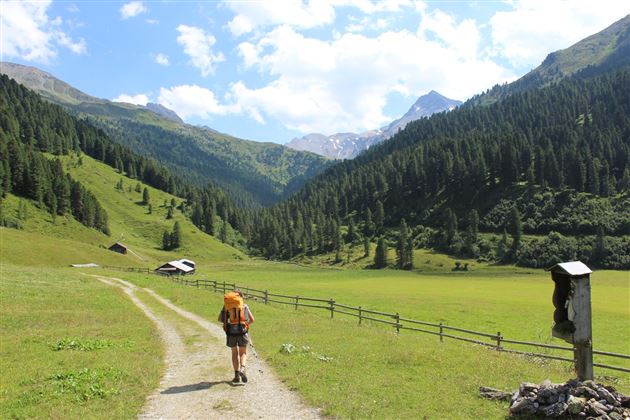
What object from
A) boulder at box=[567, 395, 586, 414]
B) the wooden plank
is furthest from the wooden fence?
boulder at box=[567, 395, 586, 414]

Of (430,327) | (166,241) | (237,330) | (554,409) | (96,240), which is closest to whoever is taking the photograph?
(554,409)

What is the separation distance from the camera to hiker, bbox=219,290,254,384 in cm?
1547

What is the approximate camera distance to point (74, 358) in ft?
62.2

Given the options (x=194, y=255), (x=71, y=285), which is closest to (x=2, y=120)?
(x=194, y=255)

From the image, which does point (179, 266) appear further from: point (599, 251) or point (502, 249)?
point (599, 251)

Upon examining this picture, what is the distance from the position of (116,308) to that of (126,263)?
8092 centimetres

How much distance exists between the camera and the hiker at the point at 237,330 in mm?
15469

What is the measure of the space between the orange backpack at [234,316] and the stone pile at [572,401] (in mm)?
9051

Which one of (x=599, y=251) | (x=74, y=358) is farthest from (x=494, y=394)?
(x=599, y=251)

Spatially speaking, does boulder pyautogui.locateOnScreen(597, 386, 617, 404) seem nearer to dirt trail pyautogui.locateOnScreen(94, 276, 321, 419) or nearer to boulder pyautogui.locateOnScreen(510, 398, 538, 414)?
boulder pyautogui.locateOnScreen(510, 398, 538, 414)

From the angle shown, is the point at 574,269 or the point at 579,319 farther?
the point at 574,269

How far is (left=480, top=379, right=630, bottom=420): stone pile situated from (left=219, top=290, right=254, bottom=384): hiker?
29.0 feet

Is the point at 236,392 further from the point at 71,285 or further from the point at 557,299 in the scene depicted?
the point at 71,285

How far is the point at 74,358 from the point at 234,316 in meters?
8.63
